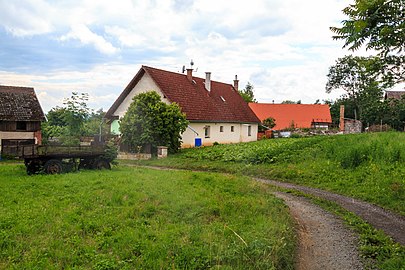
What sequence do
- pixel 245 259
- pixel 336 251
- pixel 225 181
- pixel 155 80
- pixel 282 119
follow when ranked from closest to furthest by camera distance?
pixel 245 259
pixel 336 251
pixel 225 181
pixel 155 80
pixel 282 119

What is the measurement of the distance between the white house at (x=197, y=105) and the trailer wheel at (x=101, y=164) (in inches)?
346

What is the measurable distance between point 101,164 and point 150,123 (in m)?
6.75

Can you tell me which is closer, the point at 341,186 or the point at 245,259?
the point at 245,259

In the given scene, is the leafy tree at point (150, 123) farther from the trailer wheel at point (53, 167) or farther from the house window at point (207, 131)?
the trailer wheel at point (53, 167)

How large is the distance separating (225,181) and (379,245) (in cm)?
615

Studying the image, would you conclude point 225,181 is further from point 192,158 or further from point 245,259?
point 192,158

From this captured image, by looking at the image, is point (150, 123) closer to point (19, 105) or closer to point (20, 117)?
point (20, 117)

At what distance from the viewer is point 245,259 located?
5.68 meters

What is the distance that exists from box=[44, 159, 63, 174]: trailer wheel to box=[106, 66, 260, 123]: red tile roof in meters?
13.2

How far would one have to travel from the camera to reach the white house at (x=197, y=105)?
92.3 ft

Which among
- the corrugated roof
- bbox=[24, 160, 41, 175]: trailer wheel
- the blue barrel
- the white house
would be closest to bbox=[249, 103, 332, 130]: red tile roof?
the white house

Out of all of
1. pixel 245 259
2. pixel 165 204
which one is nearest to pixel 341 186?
pixel 165 204

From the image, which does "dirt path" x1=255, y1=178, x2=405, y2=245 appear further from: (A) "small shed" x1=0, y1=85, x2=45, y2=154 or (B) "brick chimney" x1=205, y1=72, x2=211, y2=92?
(B) "brick chimney" x1=205, y1=72, x2=211, y2=92

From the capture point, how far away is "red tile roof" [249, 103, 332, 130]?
4812 cm
